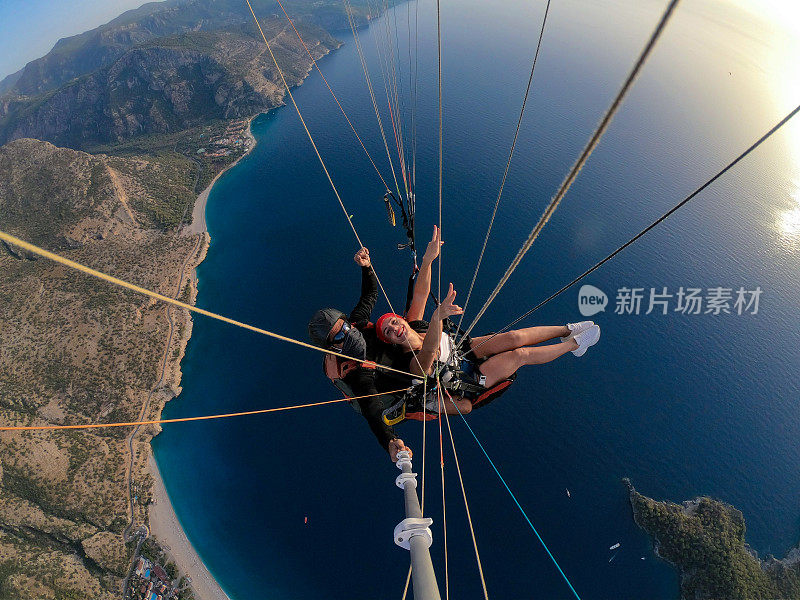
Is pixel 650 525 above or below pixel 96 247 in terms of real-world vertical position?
below

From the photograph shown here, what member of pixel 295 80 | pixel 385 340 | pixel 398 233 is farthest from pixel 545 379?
pixel 295 80

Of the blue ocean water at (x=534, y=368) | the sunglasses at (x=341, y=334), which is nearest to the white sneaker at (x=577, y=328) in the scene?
the sunglasses at (x=341, y=334)

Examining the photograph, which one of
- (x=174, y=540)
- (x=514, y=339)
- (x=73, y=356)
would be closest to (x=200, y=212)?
(x=73, y=356)

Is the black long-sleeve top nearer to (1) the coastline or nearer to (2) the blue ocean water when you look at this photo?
(2) the blue ocean water

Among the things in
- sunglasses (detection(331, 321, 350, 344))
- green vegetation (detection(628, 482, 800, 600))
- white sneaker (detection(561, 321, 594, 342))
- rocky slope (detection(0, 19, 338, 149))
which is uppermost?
rocky slope (detection(0, 19, 338, 149))

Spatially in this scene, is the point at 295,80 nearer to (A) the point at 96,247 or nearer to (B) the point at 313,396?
(A) the point at 96,247

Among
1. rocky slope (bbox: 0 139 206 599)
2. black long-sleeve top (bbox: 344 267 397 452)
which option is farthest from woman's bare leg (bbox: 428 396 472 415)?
rocky slope (bbox: 0 139 206 599)
